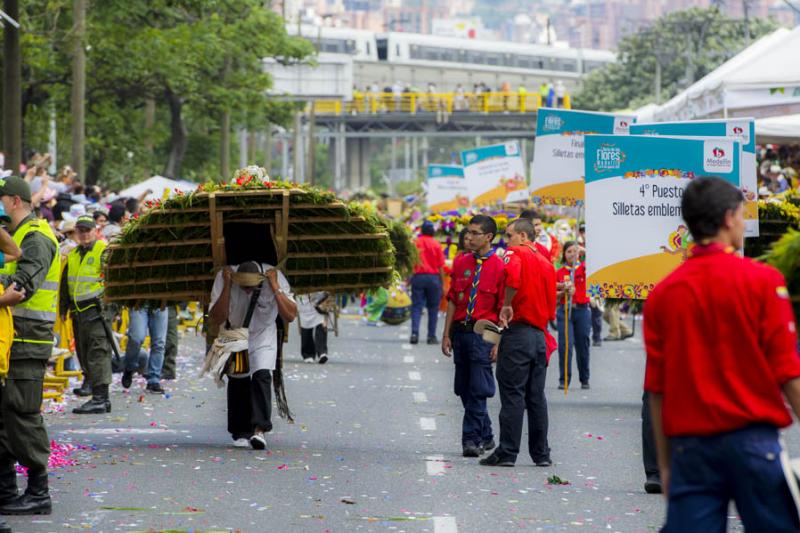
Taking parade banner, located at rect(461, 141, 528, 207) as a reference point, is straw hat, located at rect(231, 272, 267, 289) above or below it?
below

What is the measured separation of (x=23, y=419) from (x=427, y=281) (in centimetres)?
1607

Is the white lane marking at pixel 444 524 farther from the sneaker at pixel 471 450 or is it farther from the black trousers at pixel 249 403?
the black trousers at pixel 249 403

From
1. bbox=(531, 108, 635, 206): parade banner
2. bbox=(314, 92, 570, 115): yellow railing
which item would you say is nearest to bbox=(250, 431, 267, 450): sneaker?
bbox=(531, 108, 635, 206): parade banner

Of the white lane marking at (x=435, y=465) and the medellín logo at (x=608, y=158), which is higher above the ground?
the medellín logo at (x=608, y=158)

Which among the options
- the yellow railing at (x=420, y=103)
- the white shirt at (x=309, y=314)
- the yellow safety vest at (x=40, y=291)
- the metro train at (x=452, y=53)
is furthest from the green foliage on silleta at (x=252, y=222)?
the metro train at (x=452, y=53)

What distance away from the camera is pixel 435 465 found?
445 inches

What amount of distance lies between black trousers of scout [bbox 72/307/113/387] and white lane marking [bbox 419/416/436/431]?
2.80 metres

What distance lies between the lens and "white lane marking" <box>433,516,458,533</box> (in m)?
8.69

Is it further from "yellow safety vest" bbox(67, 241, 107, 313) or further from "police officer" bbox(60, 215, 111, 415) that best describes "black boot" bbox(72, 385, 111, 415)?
"yellow safety vest" bbox(67, 241, 107, 313)

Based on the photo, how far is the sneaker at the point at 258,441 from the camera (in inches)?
472

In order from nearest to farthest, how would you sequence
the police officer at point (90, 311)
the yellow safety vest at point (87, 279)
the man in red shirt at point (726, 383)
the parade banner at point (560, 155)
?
the man in red shirt at point (726, 383) < the police officer at point (90, 311) < the yellow safety vest at point (87, 279) < the parade banner at point (560, 155)

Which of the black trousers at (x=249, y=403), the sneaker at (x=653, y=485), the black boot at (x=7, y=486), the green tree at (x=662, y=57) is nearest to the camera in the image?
the black boot at (x=7, y=486)

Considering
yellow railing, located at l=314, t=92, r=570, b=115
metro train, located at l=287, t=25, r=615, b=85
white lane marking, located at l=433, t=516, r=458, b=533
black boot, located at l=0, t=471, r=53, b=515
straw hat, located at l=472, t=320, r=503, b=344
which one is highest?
metro train, located at l=287, t=25, r=615, b=85

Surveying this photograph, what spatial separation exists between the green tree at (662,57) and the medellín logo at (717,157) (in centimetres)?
7610
